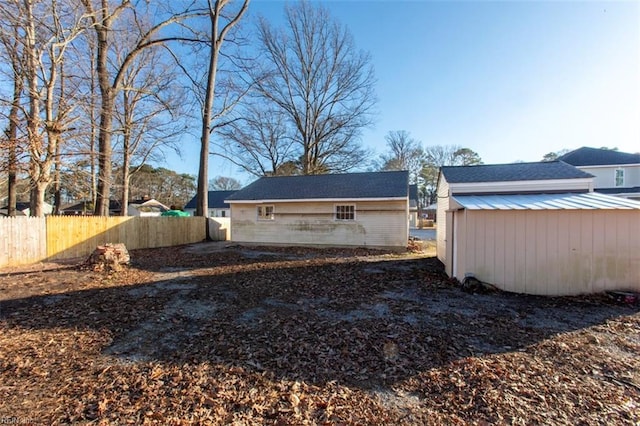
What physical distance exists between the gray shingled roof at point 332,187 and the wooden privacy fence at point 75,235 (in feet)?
12.5

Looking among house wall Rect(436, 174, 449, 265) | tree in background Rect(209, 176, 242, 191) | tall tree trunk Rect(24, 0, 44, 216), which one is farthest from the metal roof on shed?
tree in background Rect(209, 176, 242, 191)

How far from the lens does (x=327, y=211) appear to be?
45.5 ft

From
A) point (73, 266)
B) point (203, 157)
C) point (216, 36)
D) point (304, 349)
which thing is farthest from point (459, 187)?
point (216, 36)

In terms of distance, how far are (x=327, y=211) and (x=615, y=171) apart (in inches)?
961

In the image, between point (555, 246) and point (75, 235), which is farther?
point (75, 235)

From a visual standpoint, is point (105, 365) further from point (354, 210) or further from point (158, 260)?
point (354, 210)

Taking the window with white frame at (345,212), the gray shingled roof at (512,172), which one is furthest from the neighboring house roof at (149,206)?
the gray shingled roof at (512,172)

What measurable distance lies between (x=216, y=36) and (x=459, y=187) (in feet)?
53.3

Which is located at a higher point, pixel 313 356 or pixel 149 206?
pixel 149 206

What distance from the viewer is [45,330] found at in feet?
13.7

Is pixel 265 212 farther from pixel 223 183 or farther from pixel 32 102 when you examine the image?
pixel 223 183

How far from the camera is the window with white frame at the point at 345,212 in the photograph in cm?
1348

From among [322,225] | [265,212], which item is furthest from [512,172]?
[265,212]

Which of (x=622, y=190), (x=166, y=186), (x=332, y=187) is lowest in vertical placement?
(x=332, y=187)
